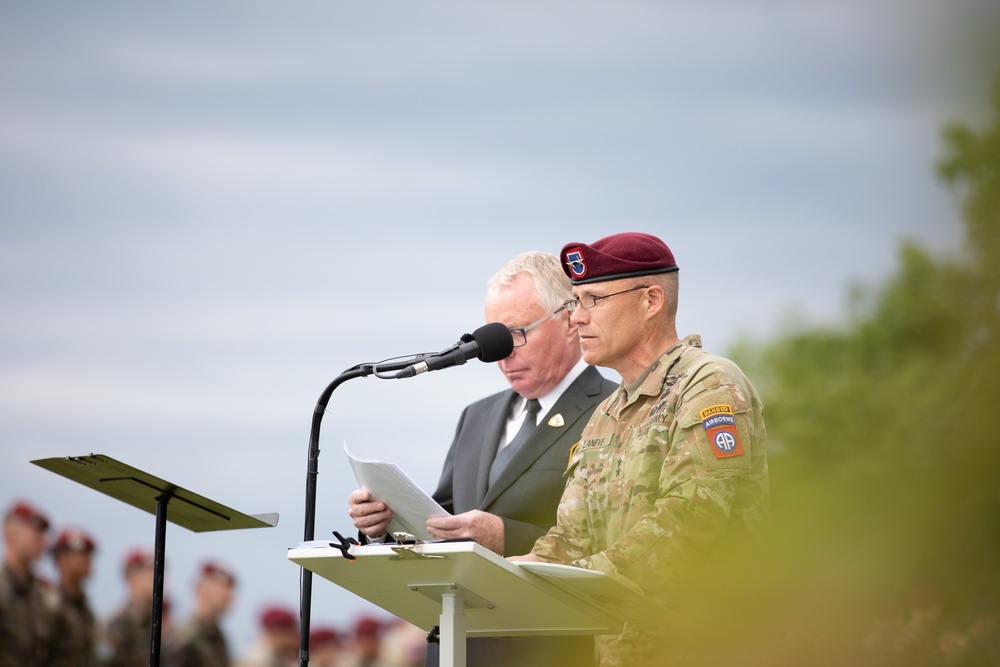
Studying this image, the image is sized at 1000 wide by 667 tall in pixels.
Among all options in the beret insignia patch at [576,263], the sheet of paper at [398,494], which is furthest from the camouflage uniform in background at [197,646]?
the beret insignia patch at [576,263]

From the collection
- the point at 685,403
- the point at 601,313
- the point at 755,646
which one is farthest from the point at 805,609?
the point at 601,313

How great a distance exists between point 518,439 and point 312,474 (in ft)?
3.20

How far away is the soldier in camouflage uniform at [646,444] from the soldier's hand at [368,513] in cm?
45

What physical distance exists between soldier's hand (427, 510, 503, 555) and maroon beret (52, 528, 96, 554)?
3424 mm

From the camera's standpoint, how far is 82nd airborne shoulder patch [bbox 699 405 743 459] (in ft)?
8.21

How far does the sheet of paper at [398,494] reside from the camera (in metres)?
2.77

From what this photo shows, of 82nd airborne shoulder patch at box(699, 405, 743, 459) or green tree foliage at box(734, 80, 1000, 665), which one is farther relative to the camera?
82nd airborne shoulder patch at box(699, 405, 743, 459)

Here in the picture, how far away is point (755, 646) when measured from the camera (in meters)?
0.68

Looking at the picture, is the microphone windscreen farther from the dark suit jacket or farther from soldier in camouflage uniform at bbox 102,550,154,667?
soldier in camouflage uniform at bbox 102,550,154,667

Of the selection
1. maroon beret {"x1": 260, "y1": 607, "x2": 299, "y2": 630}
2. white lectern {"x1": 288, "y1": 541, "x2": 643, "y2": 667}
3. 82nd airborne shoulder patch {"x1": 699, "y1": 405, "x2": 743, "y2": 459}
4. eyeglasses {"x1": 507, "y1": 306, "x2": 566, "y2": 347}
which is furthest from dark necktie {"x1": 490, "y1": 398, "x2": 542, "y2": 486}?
maroon beret {"x1": 260, "y1": 607, "x2": 299, "y2": 630}

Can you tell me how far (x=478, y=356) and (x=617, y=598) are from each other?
1.03 meters

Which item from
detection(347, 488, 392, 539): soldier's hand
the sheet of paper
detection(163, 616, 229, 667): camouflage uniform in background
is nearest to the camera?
the sheet of paper

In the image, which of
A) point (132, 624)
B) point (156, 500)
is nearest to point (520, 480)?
point (156, 500)

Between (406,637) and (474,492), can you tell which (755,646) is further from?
(406,637)
